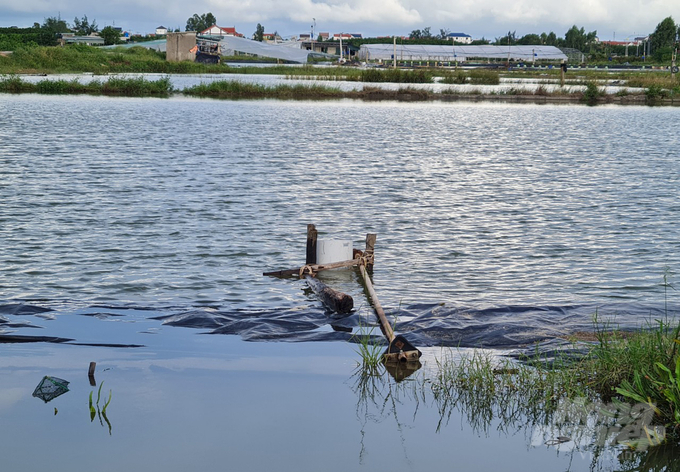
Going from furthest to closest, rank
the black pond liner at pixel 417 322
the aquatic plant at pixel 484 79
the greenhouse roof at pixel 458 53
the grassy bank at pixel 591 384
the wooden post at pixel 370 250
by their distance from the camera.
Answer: the greenhouse roof at pixel 458 53
the aquatic plant at pixel 484 79
the wooden post at pixel 370 250
the black pond liner at pixel 417 322
the grassy bank at pixel 591 384

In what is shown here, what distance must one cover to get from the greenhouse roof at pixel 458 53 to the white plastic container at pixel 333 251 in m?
120

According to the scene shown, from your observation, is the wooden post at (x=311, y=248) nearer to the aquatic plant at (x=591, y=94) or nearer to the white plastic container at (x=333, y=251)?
the white plastic container at (x=333, y=251)

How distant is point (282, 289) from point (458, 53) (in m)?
128

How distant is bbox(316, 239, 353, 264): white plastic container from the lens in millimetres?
10906

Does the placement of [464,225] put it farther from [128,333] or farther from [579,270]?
[128,333]

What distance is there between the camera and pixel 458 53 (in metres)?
132

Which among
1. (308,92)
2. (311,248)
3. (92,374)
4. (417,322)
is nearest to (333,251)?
(311,248)

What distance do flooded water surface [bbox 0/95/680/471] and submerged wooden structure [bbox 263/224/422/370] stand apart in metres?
0.20

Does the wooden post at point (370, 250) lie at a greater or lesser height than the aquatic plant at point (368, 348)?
greater

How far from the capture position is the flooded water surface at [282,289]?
6102 mm

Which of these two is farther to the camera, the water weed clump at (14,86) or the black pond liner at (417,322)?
the water weed clump at (14,86)

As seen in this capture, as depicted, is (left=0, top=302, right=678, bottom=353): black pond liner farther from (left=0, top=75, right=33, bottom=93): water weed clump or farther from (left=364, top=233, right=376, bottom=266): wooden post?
(left=0, top=75, right=33, bottom=93): water weed clump

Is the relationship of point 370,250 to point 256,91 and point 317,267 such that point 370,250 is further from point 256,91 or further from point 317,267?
point 256,91

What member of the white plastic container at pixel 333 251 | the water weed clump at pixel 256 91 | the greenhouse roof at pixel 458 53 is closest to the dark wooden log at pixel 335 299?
the white plastic container at pixel 333 251
